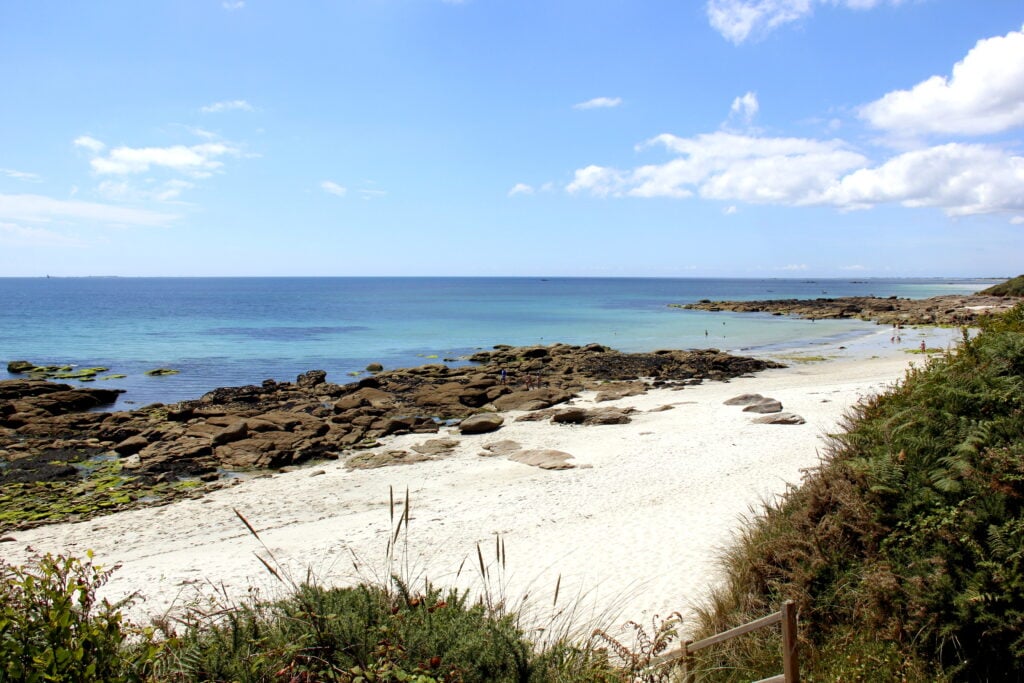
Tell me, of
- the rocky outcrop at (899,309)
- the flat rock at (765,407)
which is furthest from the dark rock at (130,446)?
the rocky outcrop at (899,309)

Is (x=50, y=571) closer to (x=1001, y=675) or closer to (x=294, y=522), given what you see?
(x=1001, y=675)

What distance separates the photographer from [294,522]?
14.1 metres

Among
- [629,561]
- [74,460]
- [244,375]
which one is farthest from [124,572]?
[244,375]

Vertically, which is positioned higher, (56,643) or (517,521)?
(56,643)

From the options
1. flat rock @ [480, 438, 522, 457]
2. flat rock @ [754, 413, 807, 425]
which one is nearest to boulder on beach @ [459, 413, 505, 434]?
flat rock @ [480, 438, 522, 457]

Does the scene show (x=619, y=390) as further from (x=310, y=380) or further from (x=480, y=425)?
(x=310, y=380)

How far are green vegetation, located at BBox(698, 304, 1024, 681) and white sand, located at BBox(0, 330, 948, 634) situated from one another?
2233mm

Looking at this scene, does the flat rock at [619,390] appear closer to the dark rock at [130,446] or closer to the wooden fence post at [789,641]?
the dark rock at [130,446]

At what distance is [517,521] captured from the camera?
12945 mm

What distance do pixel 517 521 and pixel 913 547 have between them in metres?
8.17

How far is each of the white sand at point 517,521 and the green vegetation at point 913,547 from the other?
223 cm

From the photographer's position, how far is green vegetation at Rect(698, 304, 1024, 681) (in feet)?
17.1

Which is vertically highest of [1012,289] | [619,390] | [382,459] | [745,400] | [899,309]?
[1012,289]

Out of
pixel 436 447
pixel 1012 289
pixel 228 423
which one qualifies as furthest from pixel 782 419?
pixel 1012 289
